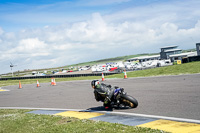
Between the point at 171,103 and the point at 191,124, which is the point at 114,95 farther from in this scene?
the point at 191,124

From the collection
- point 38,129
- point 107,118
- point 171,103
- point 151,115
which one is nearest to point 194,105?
point 171,103

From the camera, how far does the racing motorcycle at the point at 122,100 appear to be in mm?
9016

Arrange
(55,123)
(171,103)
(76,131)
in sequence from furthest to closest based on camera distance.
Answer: (171,103)
(55,123)
(76,131)

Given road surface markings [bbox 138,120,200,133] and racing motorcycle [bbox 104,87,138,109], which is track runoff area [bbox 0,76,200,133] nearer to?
road surface markings [bbox 138,120,200,133]

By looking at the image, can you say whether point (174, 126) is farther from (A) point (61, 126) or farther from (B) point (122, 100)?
(B) point (122, 100)

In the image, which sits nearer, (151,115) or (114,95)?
(151,115)

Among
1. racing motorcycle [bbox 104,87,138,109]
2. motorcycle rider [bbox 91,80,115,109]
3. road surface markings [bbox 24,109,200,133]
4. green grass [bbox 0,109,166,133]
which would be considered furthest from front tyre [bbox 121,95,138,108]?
green grass [bbox 0,109,166,133]

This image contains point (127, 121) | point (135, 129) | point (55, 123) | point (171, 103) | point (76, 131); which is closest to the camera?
point (135, 129)

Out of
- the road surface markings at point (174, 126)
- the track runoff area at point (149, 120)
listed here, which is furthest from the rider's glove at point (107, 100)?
the road surface markings at point (174, 126)

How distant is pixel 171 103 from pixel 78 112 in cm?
336

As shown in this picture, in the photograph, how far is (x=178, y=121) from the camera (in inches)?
254

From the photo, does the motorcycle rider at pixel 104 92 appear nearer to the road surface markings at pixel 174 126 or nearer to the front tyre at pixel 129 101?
the front tyre at pixel 129 101

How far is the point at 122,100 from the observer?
9.12 m

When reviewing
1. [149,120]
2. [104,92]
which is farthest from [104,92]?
[149,120]
